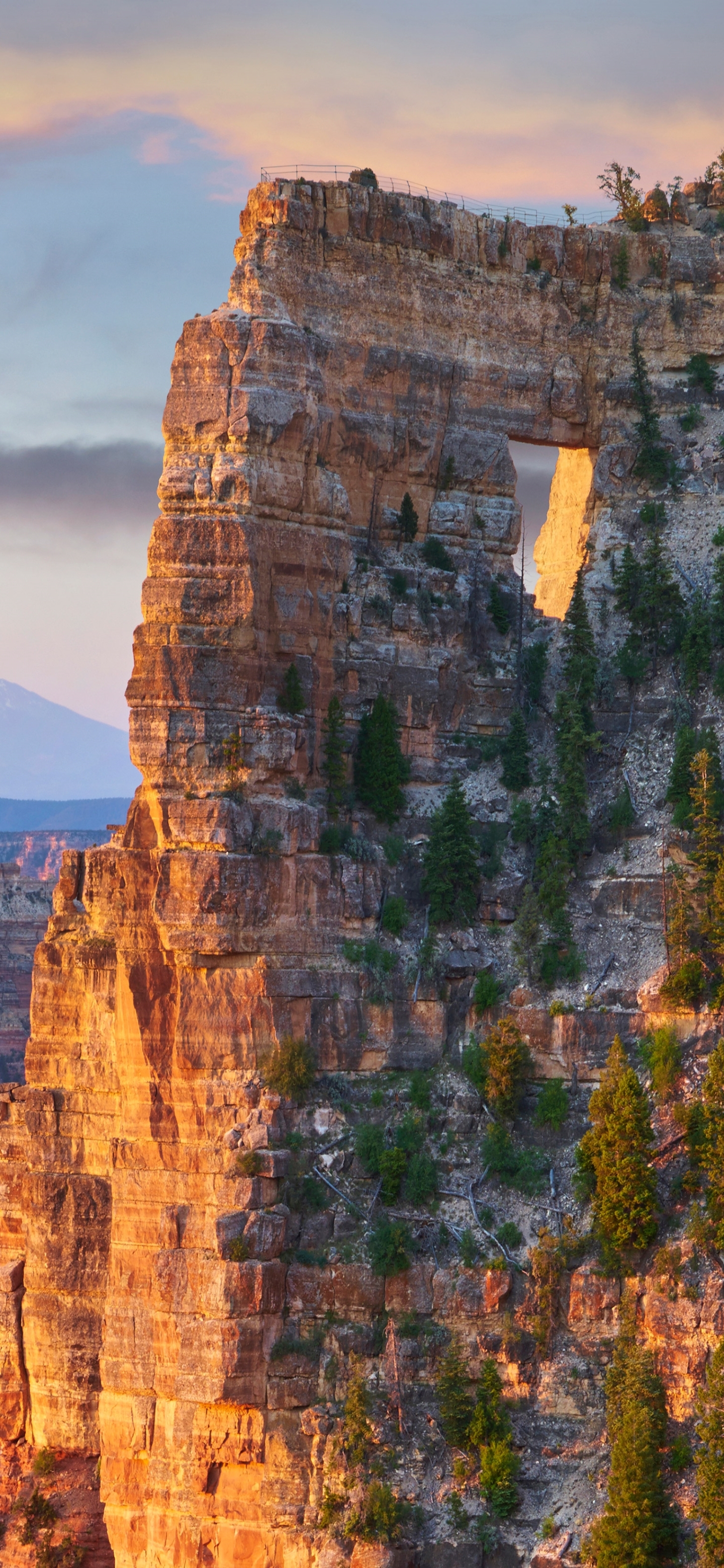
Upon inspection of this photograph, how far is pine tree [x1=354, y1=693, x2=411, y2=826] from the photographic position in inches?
3538

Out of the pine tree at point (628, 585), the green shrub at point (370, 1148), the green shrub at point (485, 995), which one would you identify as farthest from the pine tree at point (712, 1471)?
the pine tree at point (628, 585)

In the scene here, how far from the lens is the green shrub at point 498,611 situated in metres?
96.4

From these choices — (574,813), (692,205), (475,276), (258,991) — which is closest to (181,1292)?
(258,991)

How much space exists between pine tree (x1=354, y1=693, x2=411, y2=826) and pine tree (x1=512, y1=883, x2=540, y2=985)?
599 centimetres

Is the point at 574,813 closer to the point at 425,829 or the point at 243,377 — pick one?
the point at 425,829

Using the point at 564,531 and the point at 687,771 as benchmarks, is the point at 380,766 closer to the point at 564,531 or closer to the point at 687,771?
the point at 687,771

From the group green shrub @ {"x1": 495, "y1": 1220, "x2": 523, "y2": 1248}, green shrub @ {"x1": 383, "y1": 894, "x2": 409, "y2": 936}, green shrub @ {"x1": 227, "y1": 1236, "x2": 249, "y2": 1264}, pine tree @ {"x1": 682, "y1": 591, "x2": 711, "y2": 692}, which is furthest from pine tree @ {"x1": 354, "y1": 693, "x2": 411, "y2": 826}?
green shrub @ {"x1": 227, "y1": 1236, "x2": 249, "y2": 1264}

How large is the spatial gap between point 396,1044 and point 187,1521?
696 inches

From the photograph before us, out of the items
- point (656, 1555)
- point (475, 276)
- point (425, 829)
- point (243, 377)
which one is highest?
point (475, 276)

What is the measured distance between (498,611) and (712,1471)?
37310mm

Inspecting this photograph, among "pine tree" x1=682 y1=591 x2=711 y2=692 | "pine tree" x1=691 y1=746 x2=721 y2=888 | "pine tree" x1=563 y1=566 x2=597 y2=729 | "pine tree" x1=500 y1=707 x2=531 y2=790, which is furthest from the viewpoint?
"pine tree" x1=563 y1=566 x2=597 y2=729

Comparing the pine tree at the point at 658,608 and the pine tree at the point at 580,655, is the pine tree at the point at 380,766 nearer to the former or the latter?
the pine tree at the point at 580,655

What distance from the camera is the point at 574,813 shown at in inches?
3541

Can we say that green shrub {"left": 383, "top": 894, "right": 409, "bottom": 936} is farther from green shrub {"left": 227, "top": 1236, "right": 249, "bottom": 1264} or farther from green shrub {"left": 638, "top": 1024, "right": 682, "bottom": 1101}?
green shrub {"left": 227, "top": 1236, "right": 249, "bottom": 1264}
